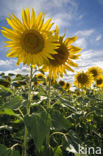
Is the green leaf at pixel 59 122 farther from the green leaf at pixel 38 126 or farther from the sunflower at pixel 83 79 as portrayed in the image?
the sunflower at pixel 83 79

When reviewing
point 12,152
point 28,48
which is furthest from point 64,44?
point 12,152

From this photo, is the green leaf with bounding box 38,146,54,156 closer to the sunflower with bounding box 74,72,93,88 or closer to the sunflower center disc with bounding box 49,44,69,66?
the sunflower center disc with bounding box 49,44,69,66

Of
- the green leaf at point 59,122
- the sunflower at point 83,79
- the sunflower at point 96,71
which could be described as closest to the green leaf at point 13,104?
the green leaf at point 59,122

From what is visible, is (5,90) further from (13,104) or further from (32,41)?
(32,41)

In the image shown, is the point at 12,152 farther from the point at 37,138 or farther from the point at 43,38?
the point at 43,38

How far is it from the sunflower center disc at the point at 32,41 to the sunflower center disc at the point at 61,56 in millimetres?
249

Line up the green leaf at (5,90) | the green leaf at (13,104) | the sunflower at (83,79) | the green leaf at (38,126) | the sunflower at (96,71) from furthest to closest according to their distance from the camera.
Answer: the sunflower at (96,71), the sunflower at (83,79), the green leaf at (5,90), the green leaf at (13,104), the green leaf at (38,126)

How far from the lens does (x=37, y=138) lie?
116 cm

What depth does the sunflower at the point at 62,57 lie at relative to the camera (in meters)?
1.98

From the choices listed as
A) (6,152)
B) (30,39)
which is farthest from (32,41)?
(6,152)

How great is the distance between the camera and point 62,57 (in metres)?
2.02

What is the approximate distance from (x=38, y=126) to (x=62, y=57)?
1092mm

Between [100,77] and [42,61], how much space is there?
4.81 m

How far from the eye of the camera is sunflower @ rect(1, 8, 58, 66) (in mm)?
1770
